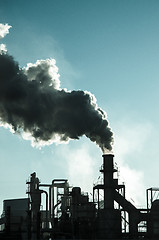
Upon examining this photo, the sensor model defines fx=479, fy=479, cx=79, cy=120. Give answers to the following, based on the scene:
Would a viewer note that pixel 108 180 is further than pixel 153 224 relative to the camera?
No

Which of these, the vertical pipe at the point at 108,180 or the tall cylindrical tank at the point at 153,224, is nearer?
the vertical pipe at the point at 108,180

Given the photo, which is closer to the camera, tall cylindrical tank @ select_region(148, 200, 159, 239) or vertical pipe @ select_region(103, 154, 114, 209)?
vertical pipe @ select_region(103, 154, 114, 209)

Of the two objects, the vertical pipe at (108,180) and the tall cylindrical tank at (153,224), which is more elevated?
the vertical pipe at (108,180)

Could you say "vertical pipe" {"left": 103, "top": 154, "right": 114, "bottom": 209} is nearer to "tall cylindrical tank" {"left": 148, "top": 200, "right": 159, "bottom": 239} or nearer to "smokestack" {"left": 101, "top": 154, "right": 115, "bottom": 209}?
"smokestack" {"left": 101, "top": 154, "right": 115, "bottom": 209}

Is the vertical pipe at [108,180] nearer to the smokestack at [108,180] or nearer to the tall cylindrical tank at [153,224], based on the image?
the smokestack at [108,180]

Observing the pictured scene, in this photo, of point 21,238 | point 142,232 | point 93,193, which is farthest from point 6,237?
point 142,232

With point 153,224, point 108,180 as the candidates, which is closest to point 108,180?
point 108,180

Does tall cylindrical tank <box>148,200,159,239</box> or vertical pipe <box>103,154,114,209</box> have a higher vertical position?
vertical pipe <box>103,154,114,209</box>

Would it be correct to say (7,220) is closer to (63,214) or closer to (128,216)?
(63,214)

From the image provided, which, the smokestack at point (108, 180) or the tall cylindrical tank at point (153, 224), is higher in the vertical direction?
the smokestack at point (108, 180)

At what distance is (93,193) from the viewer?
52.7m

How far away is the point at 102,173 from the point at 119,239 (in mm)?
7033

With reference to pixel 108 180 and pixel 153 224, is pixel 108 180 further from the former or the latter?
pixel 153 224

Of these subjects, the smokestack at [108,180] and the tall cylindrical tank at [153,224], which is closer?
the smokestack at [108,180]
